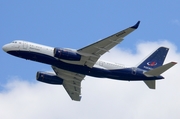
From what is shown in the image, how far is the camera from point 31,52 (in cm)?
8244

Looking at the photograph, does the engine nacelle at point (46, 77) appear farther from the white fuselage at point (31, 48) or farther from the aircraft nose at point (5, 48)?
the aircraft nose at point (5, 48)

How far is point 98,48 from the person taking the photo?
80.9m

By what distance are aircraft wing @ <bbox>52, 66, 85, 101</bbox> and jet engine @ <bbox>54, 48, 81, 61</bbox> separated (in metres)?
7.62

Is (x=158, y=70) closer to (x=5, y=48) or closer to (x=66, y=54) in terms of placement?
(x=66, y=54)

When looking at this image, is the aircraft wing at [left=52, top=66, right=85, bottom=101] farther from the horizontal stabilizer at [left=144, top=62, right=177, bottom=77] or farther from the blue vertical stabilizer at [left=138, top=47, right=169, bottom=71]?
the horizontal stabilizer at [left=144, top=62, right=177, bottom=77]

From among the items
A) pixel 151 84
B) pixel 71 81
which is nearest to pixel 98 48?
pixel 151 84

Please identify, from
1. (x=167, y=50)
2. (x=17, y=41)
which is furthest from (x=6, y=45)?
(x=167, y=50)

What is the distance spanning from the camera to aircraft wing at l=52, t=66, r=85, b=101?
3548 inches

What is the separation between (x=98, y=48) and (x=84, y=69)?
5063mm

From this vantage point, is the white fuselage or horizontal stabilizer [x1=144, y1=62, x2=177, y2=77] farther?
the white fuselage

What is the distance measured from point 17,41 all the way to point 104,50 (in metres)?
13.7

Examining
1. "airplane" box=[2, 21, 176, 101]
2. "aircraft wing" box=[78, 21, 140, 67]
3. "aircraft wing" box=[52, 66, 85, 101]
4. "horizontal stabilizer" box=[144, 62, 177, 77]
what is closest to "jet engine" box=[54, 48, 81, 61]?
"airplane" box=[2, 21, 176, 101]

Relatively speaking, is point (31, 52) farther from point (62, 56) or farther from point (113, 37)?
point (113, 37)

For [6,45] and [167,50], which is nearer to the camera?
[6,45]
